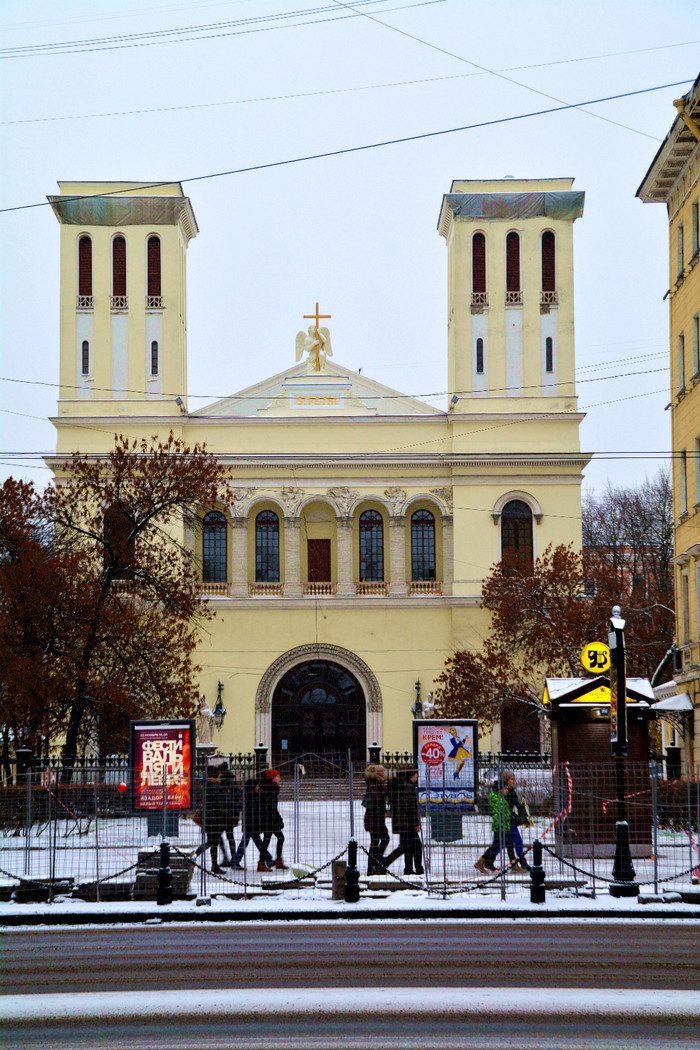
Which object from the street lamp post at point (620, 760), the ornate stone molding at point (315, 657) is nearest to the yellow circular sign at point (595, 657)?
the street lamp post at point (620, 760)

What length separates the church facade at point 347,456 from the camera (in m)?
54.3

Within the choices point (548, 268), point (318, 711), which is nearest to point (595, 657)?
point (318, 711)

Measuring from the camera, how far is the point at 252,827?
22391 mm

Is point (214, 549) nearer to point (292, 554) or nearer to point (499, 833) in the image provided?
point (292, 554)

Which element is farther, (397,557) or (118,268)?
(118,268)

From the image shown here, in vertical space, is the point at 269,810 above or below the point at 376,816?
above

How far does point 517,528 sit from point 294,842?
32.3m

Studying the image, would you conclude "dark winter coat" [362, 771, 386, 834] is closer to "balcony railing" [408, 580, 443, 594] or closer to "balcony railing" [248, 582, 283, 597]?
"balcony railing" [408, 580, 443, 594]

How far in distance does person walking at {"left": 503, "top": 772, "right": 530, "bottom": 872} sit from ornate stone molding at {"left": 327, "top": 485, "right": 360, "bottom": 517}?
1183 inches

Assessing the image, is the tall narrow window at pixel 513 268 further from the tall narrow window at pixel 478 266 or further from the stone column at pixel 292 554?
the stone column at pixel 292 554

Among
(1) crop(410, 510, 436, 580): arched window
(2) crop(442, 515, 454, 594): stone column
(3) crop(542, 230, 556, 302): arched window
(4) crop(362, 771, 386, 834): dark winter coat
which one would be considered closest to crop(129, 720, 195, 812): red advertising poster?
(4) crop(362, 771, 386, 834): dark winter coat

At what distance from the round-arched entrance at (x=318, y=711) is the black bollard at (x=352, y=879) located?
3401 centimetres

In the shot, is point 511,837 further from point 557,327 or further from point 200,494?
point 557,327

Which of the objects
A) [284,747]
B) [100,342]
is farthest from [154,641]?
[100,342]
